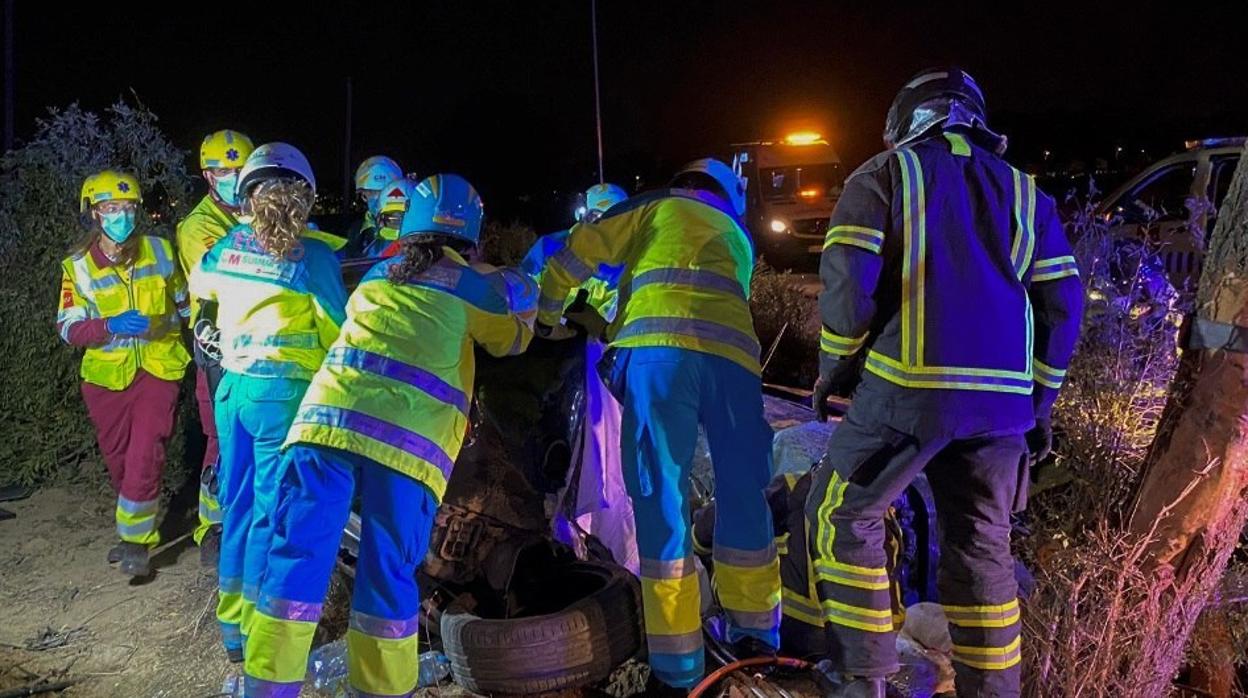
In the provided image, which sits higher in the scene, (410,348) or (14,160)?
(14,160)

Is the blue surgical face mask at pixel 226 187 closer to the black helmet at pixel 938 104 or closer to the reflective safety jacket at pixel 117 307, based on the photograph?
the reflective safety jacket at pixel 117 307

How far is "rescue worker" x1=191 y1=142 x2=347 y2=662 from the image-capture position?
11.2 feet

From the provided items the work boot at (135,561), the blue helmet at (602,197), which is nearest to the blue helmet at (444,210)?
the blue helmet at (602,197)

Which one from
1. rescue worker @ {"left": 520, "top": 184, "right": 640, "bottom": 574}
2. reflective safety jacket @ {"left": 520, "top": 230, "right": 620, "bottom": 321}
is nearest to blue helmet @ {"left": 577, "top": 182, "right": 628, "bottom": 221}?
reflective safety jacket @ {"left": 520, "top": 230, "right": 620, "bottom": 321}

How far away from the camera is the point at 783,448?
4.43 metres

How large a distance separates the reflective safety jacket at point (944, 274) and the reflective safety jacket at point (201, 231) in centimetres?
330

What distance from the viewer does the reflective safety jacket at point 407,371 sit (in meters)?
2.99

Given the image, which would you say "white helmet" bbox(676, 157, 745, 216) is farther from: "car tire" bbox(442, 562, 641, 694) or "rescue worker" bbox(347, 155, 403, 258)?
"rescue worker" bbox(347, 155, 403, 258)

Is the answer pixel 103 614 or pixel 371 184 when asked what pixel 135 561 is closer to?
pixel 103 614

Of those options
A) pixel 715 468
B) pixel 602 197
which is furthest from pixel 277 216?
pixel 602 197

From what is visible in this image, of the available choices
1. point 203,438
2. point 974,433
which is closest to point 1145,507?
point 974,433

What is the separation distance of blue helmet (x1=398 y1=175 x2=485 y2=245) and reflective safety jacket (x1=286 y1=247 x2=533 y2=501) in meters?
0.10

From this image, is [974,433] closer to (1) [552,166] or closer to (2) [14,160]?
(2) [14,160]

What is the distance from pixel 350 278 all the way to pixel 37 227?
118 inches
